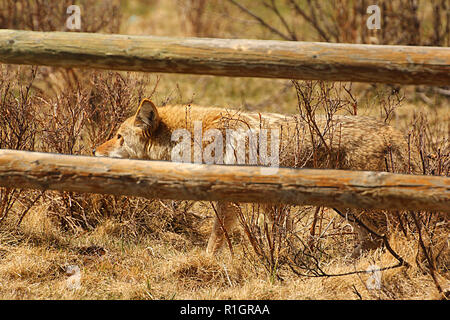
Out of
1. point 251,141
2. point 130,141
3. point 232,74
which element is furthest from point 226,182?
point 130,141

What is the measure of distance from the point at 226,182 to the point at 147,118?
1531 mm

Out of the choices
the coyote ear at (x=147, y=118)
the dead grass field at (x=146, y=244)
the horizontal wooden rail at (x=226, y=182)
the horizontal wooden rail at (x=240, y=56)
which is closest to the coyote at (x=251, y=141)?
the coyote ear at (x=147, y=118)

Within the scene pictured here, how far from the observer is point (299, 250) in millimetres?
4234

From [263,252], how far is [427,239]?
1147 mm

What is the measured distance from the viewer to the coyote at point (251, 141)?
4.25 metres

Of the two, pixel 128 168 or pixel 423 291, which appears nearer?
pixel 128 168

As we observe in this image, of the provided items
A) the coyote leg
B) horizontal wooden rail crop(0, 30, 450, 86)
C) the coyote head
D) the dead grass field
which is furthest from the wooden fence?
the coyote head

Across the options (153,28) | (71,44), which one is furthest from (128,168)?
(153,28)

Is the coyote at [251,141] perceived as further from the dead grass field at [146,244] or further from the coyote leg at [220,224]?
the dead grass field at [146,244]

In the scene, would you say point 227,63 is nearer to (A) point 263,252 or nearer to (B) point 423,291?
(A) point 263,252

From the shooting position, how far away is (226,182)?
3.32m

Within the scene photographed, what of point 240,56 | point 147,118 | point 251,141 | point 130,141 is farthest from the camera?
point 130,141

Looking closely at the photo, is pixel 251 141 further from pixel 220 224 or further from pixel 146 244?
pixel 146 244

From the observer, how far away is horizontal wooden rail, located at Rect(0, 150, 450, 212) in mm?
3273
